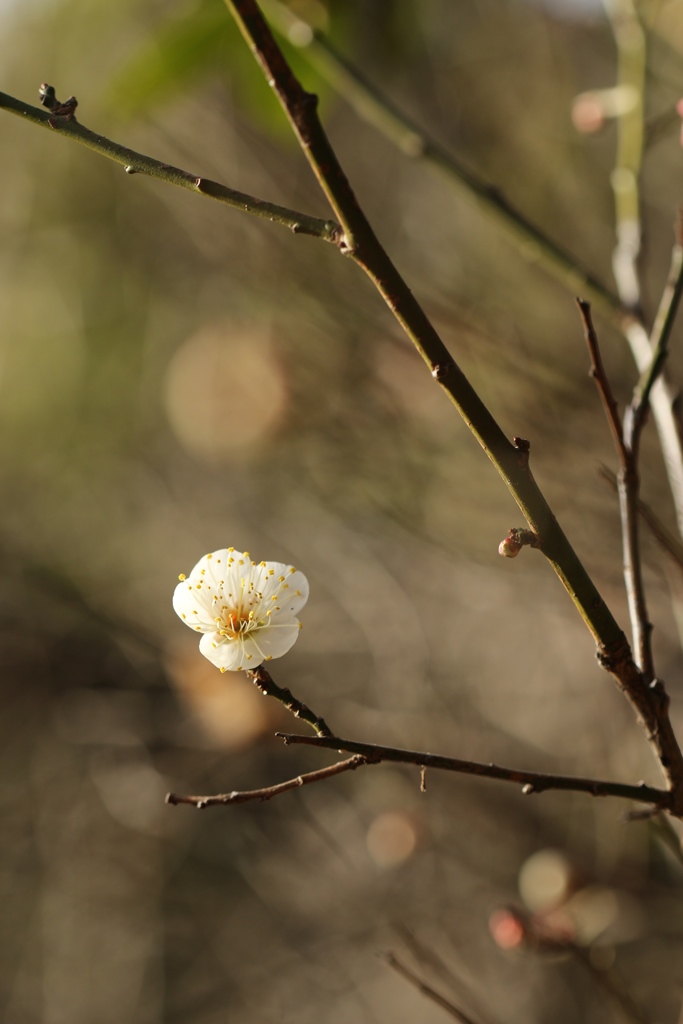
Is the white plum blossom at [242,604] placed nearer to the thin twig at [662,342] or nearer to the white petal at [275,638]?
the white petal at [275,638]

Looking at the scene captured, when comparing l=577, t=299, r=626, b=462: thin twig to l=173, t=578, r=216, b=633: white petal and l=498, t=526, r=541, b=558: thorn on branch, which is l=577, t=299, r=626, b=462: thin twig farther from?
l=173, t=578, r=216, b=633: white petal

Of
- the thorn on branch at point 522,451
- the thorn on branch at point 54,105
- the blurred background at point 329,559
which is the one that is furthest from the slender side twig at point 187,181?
the blurred background at point 329,559

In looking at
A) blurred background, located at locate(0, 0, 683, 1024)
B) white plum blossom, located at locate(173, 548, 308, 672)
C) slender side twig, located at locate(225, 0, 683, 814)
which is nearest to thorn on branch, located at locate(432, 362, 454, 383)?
slender side twig, located at locate(225, 0, 683, 814)

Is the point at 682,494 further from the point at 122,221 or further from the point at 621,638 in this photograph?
the point at 122,221

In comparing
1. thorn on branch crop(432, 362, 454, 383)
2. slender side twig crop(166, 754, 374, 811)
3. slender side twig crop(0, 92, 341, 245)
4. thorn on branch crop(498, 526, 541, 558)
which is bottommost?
slender side twig crop(166, 754, 374, 811)

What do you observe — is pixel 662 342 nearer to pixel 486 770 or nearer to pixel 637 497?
pixel 637 497

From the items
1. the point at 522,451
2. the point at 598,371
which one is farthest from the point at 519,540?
the point at 598,371
